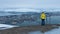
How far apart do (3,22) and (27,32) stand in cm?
468

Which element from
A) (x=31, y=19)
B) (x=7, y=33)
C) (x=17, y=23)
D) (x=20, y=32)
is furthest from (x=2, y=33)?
(x=31, y=19)

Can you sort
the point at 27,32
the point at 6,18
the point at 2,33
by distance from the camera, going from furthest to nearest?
the point at 6,18
the point at 27,32
the point at 2,33

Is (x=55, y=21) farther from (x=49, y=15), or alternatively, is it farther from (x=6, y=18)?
(x=6, y=18)

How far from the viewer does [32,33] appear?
1169cm

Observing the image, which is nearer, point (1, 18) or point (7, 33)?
point (7, 33)

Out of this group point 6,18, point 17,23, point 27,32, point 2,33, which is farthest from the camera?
point 6,18

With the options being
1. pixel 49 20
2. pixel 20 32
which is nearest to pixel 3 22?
pixel 49 20

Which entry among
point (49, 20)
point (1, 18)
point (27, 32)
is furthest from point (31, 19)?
point (27, 32)

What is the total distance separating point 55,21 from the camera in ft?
54.9

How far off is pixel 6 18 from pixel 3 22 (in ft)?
3.39

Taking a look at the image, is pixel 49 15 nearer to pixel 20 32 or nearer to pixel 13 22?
pixel 13 22

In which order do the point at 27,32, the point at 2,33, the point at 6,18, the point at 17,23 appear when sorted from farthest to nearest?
the point at 6,18
the point at 17,23
the point at 27,32
the point at 2,33

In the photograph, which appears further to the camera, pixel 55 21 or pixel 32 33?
→ pixel 55 21

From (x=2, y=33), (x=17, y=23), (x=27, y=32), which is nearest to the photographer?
(x=2, y=33)
